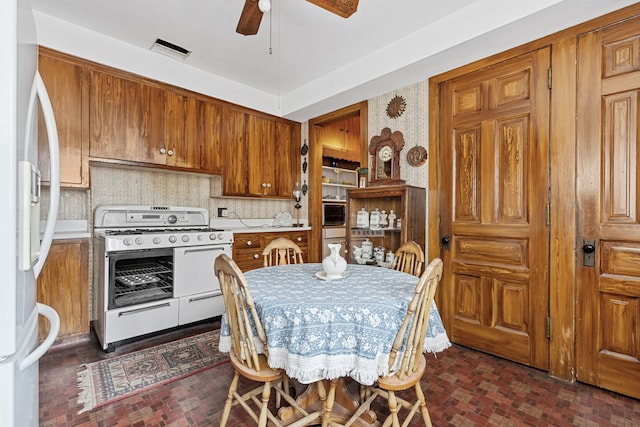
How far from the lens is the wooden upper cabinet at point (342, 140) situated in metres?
5.56

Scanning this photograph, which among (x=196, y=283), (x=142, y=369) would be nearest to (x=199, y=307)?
(x=196, y=283)

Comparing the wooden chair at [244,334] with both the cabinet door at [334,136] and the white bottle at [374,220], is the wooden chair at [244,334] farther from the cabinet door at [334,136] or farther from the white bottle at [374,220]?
the cabinet door at [334,136]

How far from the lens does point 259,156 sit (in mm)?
4031

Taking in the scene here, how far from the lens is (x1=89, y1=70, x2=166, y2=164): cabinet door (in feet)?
9.24

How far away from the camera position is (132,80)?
9.87 ft

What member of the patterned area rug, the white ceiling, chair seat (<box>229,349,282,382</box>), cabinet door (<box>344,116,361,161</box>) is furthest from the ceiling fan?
cabinet door (<box>344,116,361,161</box>)

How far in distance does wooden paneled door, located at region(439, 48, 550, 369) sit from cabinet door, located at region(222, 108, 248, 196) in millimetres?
2334

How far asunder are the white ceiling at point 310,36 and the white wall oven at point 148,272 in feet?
5.08

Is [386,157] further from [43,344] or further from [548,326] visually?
[43,344]

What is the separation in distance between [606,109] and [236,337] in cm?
272

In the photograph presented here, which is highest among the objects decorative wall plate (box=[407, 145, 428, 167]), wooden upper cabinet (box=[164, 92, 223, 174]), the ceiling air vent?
the ceiling air vent

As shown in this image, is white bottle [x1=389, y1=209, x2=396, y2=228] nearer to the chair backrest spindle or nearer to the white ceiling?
the white ceiling

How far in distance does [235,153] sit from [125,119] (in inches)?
46.7

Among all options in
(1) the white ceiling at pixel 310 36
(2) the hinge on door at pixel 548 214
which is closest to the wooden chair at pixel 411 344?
(2) the hinge on door at pixel 548 214
